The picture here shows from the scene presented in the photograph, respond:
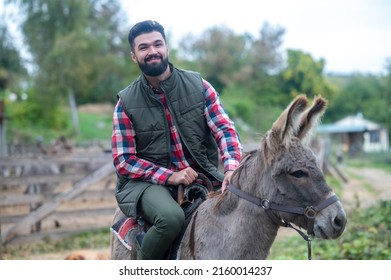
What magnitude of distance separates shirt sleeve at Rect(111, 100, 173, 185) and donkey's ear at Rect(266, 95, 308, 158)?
2.69ft

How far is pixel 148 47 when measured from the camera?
3387 mm

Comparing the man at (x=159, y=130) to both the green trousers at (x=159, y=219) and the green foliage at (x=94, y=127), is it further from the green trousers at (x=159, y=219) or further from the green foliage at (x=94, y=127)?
the green foliage at (x=94, y=127)

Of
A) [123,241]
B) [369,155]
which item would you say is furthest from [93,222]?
[369,155]

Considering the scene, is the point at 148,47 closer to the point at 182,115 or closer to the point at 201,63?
the point at 182,115

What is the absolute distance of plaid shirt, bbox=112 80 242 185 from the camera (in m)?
3.34

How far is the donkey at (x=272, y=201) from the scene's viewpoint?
2.73 metres

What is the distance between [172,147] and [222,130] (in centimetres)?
35

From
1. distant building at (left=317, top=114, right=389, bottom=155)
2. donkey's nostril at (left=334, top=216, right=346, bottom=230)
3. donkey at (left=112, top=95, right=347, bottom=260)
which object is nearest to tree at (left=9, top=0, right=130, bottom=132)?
distant building at (left=317, top=114, right=389, bottom=155)

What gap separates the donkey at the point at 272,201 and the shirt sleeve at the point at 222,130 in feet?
0.91

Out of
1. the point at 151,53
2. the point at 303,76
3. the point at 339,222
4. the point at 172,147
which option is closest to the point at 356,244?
the point at 172,147

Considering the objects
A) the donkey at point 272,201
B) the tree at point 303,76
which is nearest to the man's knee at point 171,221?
the donkey at point 272,201

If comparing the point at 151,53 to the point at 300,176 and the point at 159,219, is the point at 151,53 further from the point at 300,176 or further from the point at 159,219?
the point at 300,176

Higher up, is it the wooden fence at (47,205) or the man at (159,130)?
the man at (159,130)

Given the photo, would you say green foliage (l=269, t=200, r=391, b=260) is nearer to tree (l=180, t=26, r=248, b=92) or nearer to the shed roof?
the shed roof
